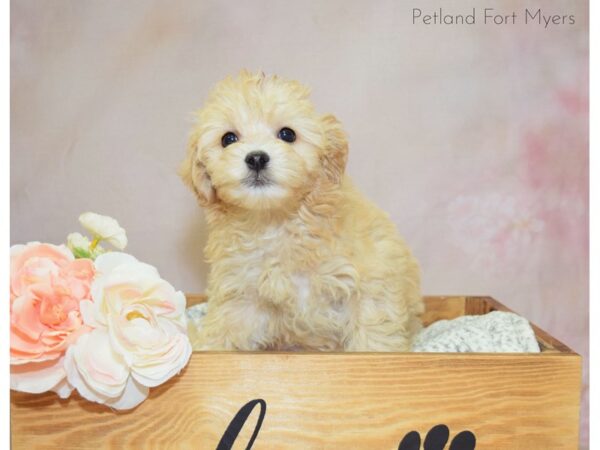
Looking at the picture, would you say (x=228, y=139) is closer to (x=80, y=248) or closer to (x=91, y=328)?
(x=80, y=248)

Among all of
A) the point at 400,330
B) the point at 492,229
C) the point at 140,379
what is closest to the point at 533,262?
the point at 492,229

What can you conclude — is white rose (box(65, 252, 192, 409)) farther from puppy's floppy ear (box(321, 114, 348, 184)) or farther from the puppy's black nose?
puppy's floppy ear (box(321, 114, 348, 184))

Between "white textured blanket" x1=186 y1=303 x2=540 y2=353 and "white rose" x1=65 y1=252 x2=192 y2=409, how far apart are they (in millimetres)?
940

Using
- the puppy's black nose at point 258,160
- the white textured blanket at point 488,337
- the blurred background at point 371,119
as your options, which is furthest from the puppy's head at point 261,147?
the blurred background at point 371,119

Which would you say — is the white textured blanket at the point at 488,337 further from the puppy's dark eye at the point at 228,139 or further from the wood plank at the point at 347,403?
the puppy's dark eye at the point at 228,139

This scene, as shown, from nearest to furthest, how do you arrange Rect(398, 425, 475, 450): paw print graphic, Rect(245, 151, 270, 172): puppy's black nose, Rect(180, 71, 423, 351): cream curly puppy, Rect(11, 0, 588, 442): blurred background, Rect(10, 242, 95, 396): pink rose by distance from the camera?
Rect(10, 242, 95, 396): pink rose < Rect(398, 425, 475, 450): paw print graphic < Rect(245, 151, 270, 172): puppy's black nose < Rect(180, 71, 423, 351): cream curly puppy < Rect(11, 0, 588, 442): blurred background

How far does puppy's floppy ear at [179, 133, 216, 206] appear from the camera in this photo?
234 cm

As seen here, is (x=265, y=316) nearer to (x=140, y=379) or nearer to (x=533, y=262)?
(x=140, y=379)

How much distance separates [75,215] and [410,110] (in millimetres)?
1822

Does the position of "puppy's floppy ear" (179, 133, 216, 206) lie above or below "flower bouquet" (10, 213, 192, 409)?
above

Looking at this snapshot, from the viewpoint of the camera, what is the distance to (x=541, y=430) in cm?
201

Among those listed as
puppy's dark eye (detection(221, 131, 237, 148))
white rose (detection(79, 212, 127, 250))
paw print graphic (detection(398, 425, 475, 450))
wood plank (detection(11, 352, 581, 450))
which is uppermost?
puppy's dark eye (detection(221, 131, 237, 148))

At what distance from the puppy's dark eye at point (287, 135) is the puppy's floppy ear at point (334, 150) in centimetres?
12

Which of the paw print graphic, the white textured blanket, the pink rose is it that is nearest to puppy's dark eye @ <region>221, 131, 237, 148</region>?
the pink rose
